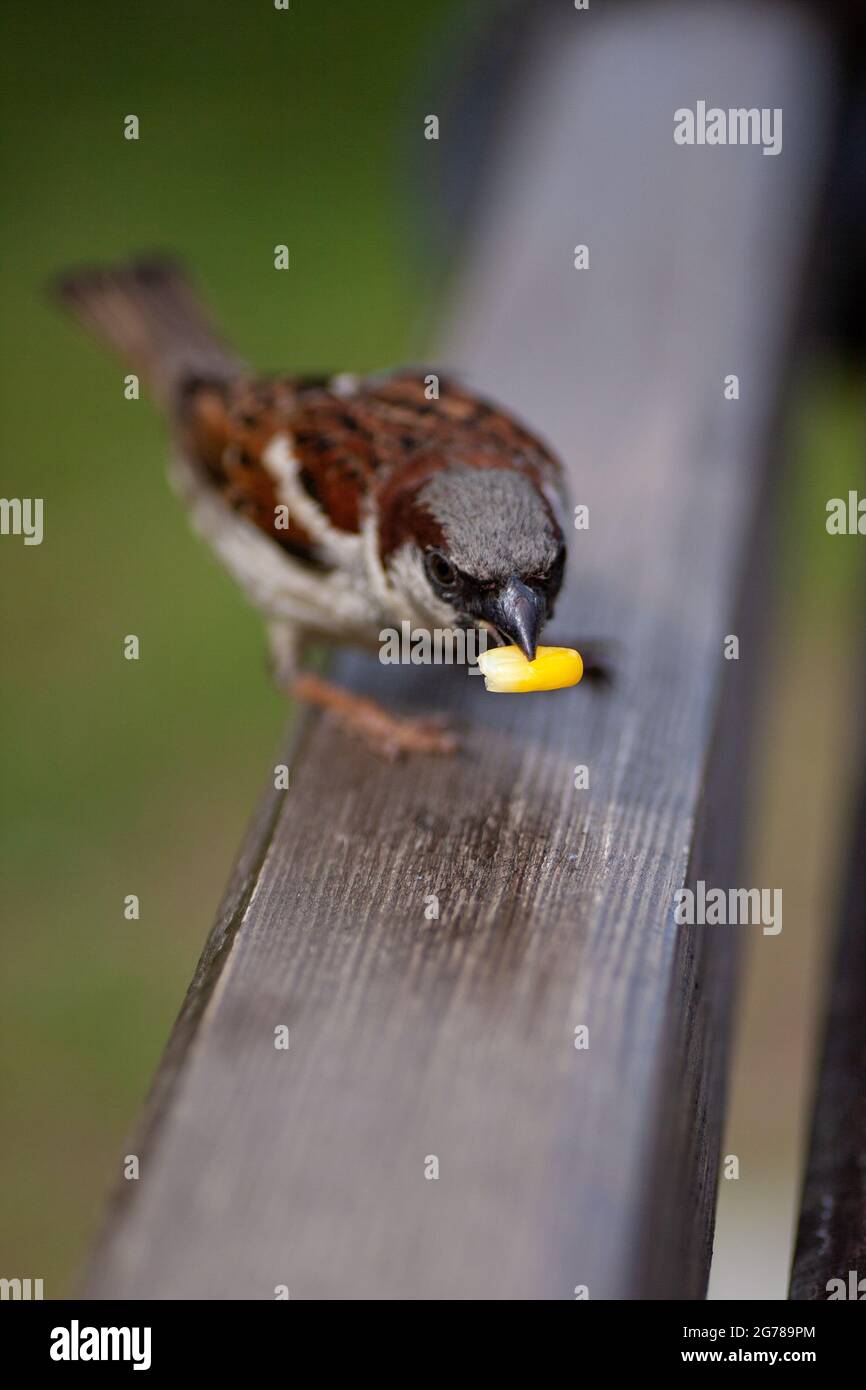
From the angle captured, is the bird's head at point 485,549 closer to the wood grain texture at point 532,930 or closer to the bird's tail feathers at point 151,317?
the wood grain texture at point 532,930

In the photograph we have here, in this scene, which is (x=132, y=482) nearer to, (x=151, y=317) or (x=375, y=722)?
(x=151, y=317)

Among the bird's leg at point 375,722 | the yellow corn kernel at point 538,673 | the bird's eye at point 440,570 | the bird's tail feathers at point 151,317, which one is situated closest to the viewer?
the yellow corn kernel at point 538,673

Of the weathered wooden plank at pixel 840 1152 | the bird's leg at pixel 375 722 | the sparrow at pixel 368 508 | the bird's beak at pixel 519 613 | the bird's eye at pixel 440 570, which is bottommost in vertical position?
the weathered wooden plank at pixel 840 1152

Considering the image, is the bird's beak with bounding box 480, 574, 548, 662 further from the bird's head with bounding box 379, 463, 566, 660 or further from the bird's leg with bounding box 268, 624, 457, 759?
the bird's leg with bounding box 268, 624, 457, 759

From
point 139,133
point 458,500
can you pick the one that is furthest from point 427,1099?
point 139,133

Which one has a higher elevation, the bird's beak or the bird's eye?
the bird's eye

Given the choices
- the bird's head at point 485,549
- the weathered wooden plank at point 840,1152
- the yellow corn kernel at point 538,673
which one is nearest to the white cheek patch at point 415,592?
the bird's head at point 485,549

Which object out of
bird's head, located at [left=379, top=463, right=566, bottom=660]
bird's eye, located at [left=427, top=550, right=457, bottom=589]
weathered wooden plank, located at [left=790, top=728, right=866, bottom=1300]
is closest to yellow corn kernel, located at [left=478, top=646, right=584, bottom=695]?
bird's head, located at [left=379, top=463, right=566, bottom=660]
